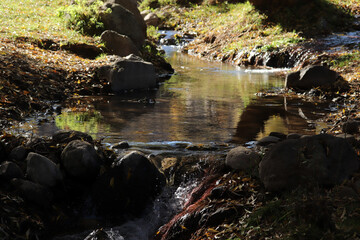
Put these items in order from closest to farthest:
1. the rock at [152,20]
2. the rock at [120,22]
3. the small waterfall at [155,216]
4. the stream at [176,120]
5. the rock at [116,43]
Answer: the small waterfall at [155,216] → the stream at [176,120] → the rock at [116,43] → the rock at [120,22] → the rock at [152,20]

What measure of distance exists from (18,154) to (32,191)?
76cm

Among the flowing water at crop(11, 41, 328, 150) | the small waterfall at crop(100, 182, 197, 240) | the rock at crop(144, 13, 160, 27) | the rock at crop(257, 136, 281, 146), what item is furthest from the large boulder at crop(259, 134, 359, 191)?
the rock at crop(144, 13, 160, 27)

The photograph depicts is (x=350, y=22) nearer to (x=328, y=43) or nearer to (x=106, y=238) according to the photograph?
(x=328, y=43)

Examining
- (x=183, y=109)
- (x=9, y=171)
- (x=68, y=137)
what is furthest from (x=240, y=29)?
(x=9, y=171)

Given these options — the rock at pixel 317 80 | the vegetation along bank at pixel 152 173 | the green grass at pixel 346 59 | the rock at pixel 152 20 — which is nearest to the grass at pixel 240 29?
the rock at pixel 152 20

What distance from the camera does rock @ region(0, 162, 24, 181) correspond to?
4.63 metres

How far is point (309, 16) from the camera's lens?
1894 centimetres

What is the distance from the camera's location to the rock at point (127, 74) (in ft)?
35.4

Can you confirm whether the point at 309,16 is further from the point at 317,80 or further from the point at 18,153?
the point at 18,153

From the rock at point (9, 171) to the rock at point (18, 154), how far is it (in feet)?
1.07

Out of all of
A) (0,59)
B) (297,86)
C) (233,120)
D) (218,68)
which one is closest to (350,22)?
(218,68)

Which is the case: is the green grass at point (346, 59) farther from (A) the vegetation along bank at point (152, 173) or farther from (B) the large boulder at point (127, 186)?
(B) the large boulder at point (127, 186)

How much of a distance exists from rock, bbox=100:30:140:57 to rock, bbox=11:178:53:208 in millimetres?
9663

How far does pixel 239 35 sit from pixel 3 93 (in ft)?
46.9
